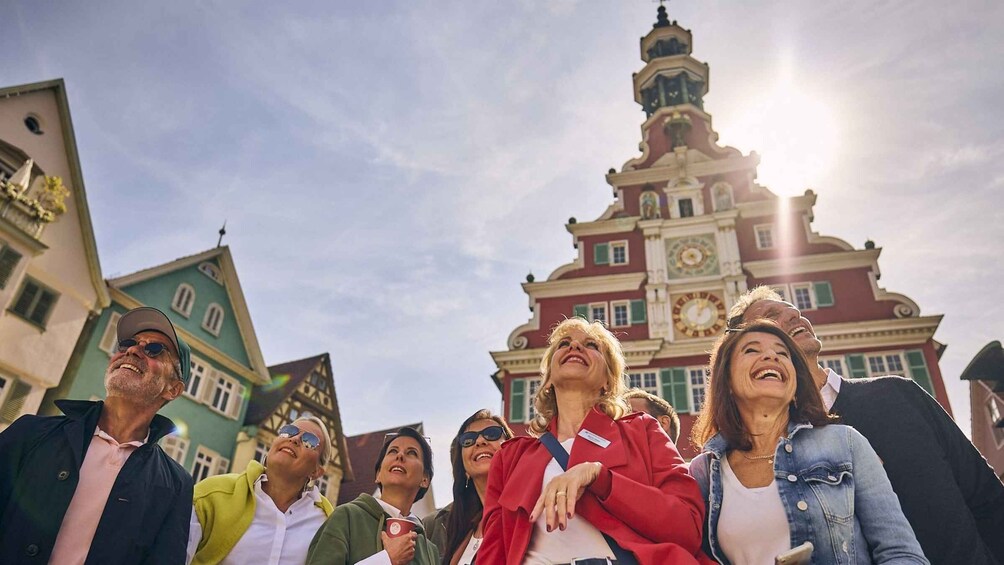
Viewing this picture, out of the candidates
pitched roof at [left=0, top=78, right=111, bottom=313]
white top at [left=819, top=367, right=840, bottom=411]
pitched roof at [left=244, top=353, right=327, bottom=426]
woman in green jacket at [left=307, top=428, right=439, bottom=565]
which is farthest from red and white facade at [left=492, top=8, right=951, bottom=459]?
white top at [left=819, top=367, right=840, bottom=411]

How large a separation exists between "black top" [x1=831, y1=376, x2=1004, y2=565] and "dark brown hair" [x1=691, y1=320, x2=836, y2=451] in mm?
429

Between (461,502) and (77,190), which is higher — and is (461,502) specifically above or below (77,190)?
below

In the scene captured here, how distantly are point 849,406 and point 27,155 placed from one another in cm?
1907

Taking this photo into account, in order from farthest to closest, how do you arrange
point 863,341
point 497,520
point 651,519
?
point 863,341 → point 497,520 → point 651,519

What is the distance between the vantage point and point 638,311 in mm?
21688

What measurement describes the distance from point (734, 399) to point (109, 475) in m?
3.23

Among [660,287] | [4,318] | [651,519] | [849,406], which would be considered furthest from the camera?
[660,287]

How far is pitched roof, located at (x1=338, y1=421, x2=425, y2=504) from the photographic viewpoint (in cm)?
2494

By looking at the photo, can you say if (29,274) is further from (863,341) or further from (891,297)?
(891,297)

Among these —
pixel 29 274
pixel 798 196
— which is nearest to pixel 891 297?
pixel 798 196

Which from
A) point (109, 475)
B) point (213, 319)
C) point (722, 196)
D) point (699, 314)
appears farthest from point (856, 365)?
point (213, 319)

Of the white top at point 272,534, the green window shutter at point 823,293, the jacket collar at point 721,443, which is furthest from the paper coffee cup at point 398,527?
the green window shutter at point 823,293

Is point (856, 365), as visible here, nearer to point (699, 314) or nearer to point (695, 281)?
point (699, 314)

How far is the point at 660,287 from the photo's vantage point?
2173 centimetres
